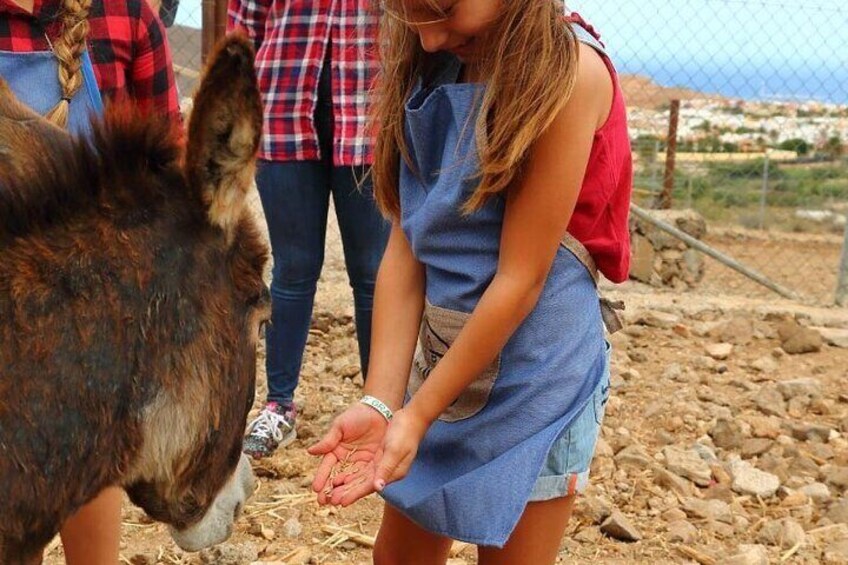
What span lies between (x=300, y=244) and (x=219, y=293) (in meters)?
2.10

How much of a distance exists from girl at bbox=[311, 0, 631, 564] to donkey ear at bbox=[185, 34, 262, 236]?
457mm

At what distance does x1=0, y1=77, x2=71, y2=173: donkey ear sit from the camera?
5.90ft

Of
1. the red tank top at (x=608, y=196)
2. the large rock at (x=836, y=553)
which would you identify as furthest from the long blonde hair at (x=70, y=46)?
the large rock at (x=836, y=553)

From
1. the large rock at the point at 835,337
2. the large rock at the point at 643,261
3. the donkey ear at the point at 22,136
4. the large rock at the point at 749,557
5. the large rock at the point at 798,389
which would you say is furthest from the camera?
the large rock at the point at 643,261

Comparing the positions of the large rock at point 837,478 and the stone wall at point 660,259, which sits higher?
the large rock at point 837,478

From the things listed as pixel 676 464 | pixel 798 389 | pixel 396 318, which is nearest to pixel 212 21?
pixel 676 464

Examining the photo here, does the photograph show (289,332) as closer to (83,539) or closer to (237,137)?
(83,539)

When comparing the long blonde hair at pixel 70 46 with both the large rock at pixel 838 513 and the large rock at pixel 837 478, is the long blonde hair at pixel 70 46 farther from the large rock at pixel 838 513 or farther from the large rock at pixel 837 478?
the large rock at pixel 837 478

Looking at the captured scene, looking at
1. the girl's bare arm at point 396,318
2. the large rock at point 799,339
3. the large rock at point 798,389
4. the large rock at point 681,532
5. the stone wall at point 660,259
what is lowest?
the stone wall at point 660,259

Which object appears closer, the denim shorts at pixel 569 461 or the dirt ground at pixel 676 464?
the denim shorts at pixel 569 461

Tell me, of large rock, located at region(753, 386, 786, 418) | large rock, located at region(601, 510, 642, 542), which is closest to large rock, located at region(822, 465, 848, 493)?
large rock, located at region(753, 386, 786, 418)

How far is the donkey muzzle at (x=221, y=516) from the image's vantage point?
222 centimetres

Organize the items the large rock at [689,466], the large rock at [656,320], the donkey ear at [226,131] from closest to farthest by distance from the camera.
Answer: the donkey ear at [226,131] → the large rock at [689,466] → the large rock at [656,320]

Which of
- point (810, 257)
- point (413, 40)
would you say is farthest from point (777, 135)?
point (413, 40)
